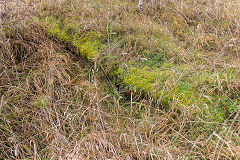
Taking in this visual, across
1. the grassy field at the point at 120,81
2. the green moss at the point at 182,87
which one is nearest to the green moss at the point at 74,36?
the grassy field at the point at 120,81

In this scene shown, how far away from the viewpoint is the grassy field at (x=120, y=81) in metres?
1.79

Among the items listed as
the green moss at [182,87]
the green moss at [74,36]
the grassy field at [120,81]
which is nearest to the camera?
the grassy field at [120,81]

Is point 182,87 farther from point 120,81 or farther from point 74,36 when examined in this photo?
point 74,36

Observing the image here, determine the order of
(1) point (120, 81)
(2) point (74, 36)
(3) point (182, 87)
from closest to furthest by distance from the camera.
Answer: (3) point (182, 87)
(1) point (120, 81)
(2) point (74, 36)

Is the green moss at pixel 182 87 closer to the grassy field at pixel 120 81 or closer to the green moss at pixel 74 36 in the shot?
the grassy field at pixel 120 81

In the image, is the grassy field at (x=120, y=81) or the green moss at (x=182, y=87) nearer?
the grassy field at (x=120, y=81)

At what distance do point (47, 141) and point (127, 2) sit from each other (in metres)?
2.84

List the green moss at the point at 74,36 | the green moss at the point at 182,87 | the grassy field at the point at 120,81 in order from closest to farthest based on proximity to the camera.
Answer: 1. the grassy field at the point at 120,81
2. the green moss at the point at 182,87
3. the green moss at the point at 74,36

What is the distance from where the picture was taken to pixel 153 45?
104 inches

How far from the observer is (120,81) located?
2398mm

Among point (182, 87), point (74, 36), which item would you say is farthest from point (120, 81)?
point (74, 36)

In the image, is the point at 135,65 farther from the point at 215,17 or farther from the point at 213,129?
the point at 215,17

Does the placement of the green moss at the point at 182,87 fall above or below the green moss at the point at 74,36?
below

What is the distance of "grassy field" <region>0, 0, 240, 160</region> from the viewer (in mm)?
1787
